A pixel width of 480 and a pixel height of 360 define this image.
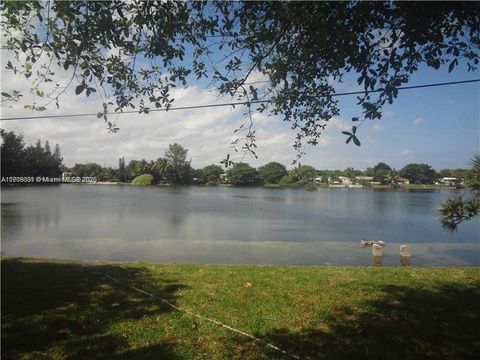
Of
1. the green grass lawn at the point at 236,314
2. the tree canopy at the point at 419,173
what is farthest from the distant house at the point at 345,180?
the green grass lawn at the point at 236,314

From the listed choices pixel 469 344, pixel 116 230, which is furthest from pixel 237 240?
pixel 469 344

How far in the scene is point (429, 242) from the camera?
21812mm

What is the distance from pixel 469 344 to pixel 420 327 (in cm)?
64

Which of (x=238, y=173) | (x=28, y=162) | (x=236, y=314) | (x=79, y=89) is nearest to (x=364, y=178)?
(x=28, y=162)

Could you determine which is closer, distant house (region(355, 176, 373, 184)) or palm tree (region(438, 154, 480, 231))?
palm tree (region(438, 154, 480, 231))

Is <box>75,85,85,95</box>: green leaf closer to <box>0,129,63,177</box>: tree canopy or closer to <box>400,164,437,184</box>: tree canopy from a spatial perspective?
<box>0,129,63,177</box>: tree canopy

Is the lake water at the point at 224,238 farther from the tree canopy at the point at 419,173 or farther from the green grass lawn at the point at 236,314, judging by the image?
the tree canopy at the point at 419,173

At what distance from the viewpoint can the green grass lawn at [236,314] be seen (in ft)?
14.7

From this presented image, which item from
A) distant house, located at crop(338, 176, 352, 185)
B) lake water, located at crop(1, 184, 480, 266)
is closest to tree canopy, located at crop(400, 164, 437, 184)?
distant house, located at crop(338, 176, 352, 185)

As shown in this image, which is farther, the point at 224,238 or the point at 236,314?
the point at 224,238

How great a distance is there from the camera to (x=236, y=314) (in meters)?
5.69

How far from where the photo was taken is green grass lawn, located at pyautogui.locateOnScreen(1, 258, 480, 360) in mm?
4488

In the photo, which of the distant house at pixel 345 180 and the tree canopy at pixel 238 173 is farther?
the distant house at pixel 345 180

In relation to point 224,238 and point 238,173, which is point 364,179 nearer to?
point 224,238
